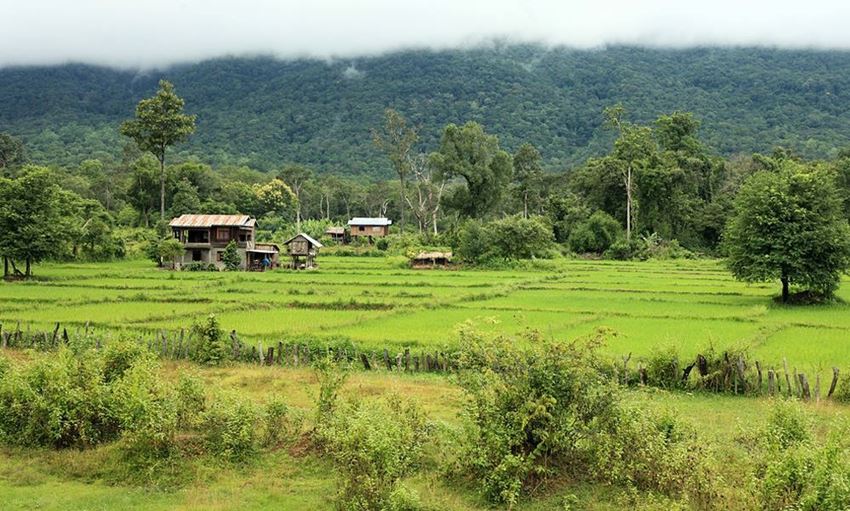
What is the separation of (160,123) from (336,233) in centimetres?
2674

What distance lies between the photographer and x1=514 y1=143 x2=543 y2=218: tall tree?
91750 millimetres

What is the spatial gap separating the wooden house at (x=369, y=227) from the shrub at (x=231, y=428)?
7560cm

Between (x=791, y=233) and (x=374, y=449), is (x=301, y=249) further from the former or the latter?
(x=374, y=449)

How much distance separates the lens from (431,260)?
60.2m

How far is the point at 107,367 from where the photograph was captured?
15523 millimetres

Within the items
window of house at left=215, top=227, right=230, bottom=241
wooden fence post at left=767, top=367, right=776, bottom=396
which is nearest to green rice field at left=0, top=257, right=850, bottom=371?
wooden fence post at left=767, top=367, right=776, bottom=396

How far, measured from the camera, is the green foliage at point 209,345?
20719 mm

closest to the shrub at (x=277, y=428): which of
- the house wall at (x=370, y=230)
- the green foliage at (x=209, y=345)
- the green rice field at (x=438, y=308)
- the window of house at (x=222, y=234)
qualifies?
the green rice field at (x=438, y=308)

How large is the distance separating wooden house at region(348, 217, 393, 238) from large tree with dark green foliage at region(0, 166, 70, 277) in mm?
44743

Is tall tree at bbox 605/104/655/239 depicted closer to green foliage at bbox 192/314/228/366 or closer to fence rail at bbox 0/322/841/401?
fence rail at bbox 0/322/841/401

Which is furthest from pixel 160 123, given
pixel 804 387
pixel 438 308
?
pixel 804 387

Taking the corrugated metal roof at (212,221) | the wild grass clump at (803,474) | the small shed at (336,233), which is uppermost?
the corrugated metal roof at (212,221)

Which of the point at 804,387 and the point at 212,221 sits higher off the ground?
the point at 212,221

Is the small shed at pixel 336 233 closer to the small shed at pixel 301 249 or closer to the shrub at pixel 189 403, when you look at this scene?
the small shed at pixel 301 249
